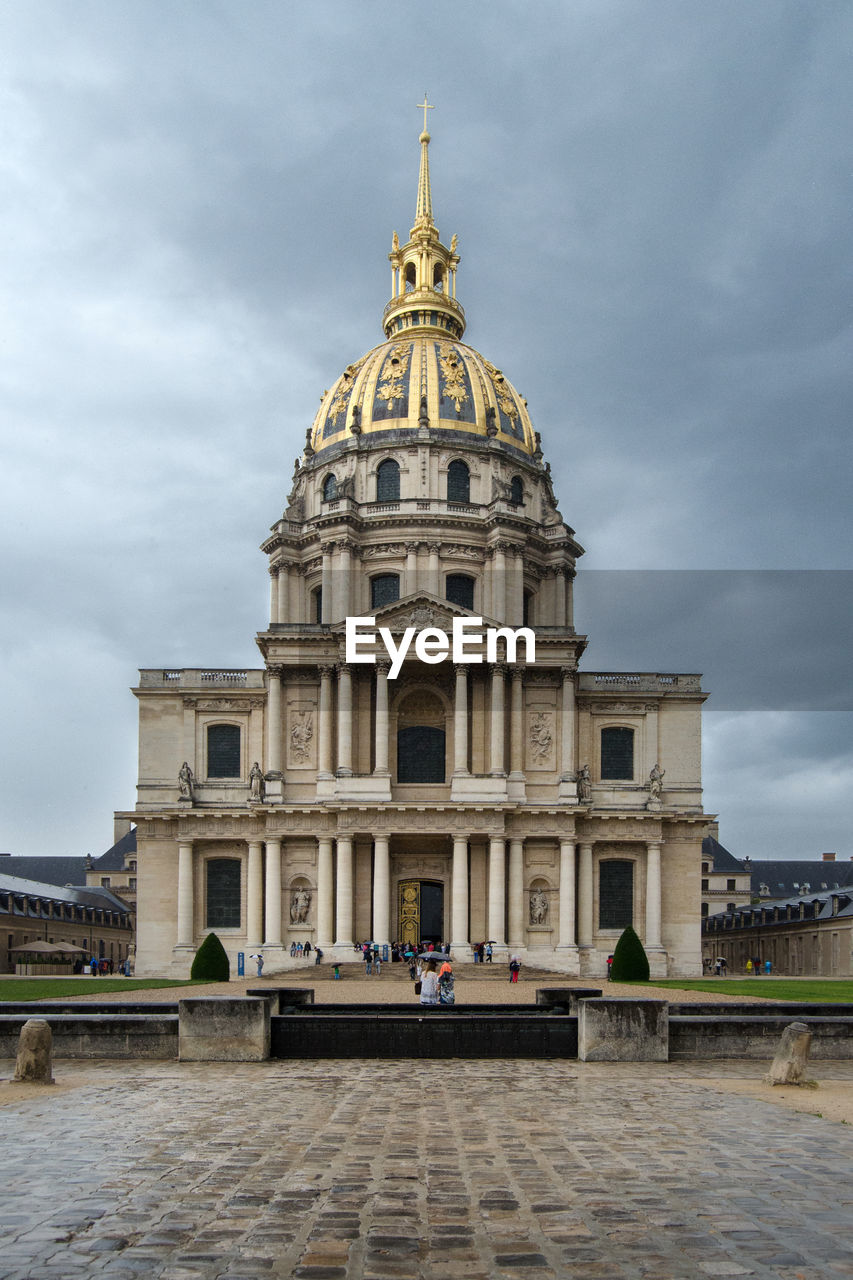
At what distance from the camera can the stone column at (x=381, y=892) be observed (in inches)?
2240

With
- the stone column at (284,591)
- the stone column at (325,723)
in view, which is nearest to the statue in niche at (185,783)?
the stone column at (325,723)

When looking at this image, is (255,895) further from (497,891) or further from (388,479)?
(388,479)

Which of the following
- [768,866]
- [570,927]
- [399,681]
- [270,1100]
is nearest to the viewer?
[270,1100]

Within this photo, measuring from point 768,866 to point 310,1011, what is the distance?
3896 inches

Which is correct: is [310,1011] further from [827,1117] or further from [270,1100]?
[827,1117]

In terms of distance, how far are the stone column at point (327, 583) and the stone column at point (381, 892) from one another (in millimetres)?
15049

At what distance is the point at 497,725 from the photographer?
195 ft

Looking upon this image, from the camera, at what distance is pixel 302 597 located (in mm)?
73000

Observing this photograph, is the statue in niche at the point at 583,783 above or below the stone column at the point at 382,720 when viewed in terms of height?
below

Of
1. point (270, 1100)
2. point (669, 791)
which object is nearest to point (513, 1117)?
point (270, 1100)

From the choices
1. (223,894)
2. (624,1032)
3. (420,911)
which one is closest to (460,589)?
(420,911)

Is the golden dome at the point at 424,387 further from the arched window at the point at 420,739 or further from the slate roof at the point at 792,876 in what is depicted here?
the slate roof at the point at 792,876

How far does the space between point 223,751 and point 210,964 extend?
1808cm

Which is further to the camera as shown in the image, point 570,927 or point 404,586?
point 404,586
